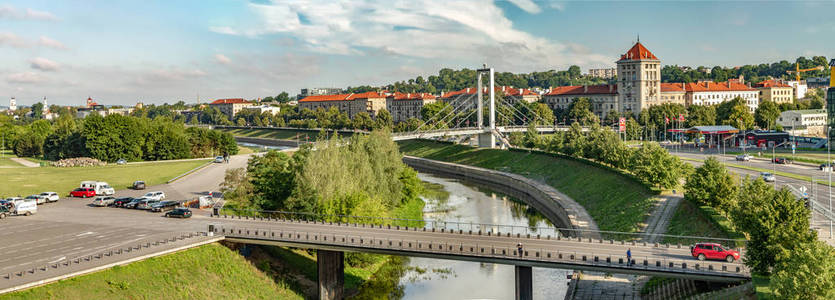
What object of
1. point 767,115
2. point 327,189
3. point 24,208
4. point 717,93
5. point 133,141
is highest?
point 717,93

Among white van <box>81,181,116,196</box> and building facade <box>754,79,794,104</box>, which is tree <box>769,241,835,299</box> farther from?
building facade <box>754,79,794,104</box>

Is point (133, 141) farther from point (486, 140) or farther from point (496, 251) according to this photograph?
point (496, 251)

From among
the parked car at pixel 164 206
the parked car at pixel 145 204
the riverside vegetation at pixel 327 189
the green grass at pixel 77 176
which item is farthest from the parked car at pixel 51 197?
the riverside vegetation at pixel 327 189

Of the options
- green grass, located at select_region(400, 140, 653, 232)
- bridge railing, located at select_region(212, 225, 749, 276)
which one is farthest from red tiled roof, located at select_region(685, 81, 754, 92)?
bridge railing, located at select_region(212, 225, 749, 276)

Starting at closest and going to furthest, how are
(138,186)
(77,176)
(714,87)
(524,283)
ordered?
(524,283), (138,186), (77,176), (714,87)

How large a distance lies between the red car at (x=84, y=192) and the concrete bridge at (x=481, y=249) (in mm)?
24374

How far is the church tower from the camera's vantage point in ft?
526

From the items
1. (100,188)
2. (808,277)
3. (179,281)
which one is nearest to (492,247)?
(808,277)

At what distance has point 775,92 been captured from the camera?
567ft

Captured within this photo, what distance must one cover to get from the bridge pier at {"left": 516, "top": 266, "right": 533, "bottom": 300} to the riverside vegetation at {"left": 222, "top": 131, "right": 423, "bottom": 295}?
506 inches

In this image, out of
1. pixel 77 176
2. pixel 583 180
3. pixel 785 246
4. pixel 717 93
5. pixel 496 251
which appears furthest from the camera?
pixel 717 93

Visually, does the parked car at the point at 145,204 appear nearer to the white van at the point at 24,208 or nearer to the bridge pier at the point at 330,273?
the white van at the point at 24,208

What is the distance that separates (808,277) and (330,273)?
25.9m

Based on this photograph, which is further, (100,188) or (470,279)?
(100,188)
